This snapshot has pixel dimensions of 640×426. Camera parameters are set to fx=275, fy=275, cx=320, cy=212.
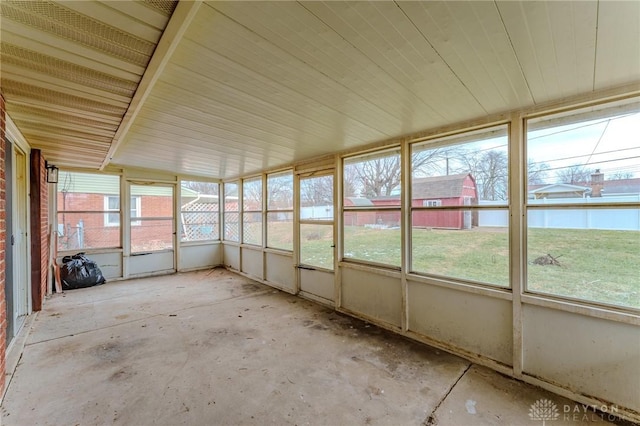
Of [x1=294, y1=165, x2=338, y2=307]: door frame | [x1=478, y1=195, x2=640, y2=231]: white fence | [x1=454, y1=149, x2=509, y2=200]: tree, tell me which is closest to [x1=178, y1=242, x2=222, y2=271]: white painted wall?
[x1=294, y1=165, x2=338, y2=307]: door frame

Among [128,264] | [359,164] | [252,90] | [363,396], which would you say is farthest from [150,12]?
[128,264]

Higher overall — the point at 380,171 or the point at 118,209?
the point at 380,171

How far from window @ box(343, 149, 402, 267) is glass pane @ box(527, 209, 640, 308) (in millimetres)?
1332

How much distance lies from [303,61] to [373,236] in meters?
2.50

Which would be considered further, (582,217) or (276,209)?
(276,209)

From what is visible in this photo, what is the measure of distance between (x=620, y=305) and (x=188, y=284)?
19.1 feet

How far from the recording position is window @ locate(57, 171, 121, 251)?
513cm

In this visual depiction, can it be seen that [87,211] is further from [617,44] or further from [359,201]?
[617,44]

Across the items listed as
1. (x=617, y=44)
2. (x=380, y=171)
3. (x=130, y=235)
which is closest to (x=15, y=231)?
(x=130, y=235)

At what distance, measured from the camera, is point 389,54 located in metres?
1.53

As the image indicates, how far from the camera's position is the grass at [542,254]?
2002mm

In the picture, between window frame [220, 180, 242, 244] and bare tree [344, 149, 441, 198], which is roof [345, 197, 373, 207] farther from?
window frame [220, 180, 242, 244]

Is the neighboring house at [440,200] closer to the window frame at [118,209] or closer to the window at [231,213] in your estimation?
the window at [231,213]

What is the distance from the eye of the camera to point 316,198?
447cm
